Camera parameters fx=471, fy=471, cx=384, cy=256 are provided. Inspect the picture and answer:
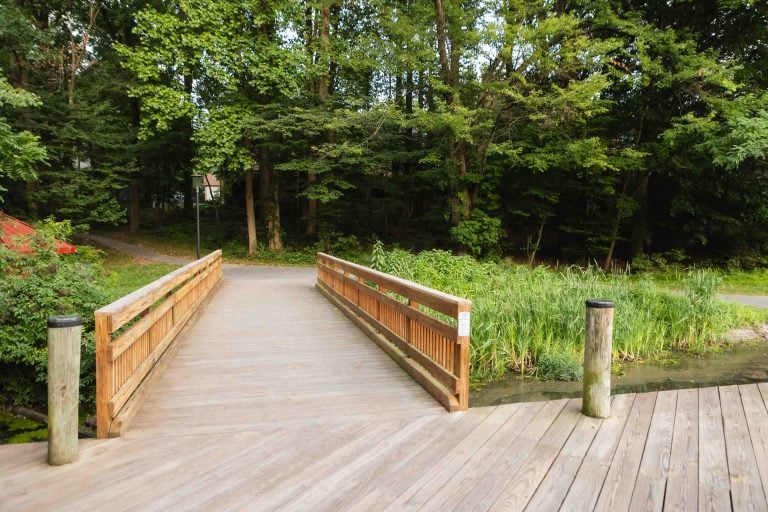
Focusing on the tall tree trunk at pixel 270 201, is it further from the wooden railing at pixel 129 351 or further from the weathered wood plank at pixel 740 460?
the weathered wood plank at pixel 740 460

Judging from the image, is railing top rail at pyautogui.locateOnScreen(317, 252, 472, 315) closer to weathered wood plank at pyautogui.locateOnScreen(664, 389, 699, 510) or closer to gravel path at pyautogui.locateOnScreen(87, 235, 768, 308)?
weathered wood plank at pyautogui.locateOnScreen(664, 389, 699, 510)

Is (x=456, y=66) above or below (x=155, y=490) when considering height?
above

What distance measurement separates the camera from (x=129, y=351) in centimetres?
346

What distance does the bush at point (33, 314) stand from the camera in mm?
5176

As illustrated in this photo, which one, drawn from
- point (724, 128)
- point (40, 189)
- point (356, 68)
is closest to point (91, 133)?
point (40, 189)

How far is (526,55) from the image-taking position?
13.2m

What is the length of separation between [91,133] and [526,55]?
47.4 feet

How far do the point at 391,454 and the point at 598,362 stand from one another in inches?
61.1

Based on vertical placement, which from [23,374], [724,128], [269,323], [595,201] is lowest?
[23,374]

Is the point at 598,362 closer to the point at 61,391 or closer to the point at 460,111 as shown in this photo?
the point at 61,391

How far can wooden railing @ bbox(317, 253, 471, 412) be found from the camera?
10.9 ft

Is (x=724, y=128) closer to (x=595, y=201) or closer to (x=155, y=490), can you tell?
(x=595, y=201)

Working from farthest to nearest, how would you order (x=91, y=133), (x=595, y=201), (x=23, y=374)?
(x=595, y=201)
(x=91, y=133)
(x=23, y=374)

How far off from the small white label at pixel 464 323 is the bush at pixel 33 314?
407 cm
